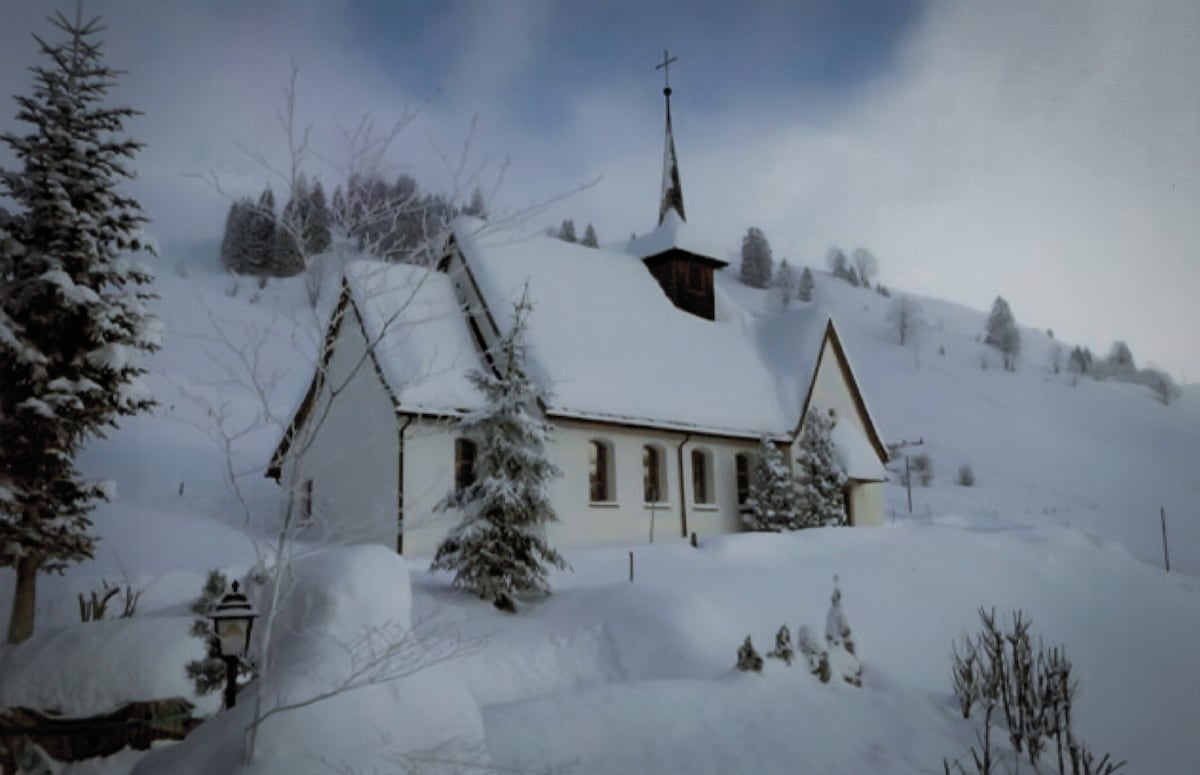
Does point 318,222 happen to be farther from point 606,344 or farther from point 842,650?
point 606,344

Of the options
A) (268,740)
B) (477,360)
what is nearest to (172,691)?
(268,740)

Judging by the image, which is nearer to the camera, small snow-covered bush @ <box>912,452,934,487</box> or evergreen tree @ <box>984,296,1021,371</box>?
evergreen tree @ <box>984,296,1021,371</box>

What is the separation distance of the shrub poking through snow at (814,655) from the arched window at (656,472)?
262 inches

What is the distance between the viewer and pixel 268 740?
314cm


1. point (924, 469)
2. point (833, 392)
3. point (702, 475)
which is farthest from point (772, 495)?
point (924, 469)

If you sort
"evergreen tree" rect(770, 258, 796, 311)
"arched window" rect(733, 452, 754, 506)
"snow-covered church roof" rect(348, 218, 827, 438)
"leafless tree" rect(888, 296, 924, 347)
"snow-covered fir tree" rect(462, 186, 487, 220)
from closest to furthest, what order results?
"snow-covered fir tree" rect(462, 186, 487, 220), "snow-covered church roof" rect(348, 218, 827, 438), "arched window" rect(733, 452, 754, 506), "leafless tree" rect(888, 296, 924, 347), "evergreen tree" rect(770, 258, 796, 311)

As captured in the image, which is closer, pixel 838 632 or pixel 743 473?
pixel 838 632

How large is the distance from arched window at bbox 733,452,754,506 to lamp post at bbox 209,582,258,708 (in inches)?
456

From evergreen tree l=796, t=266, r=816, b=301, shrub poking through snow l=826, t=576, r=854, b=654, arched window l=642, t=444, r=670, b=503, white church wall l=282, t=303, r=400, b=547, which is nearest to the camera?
shrub poking through snow l=826, t=576, r=854, b=654

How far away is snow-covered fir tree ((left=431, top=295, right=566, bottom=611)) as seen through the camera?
8.14m

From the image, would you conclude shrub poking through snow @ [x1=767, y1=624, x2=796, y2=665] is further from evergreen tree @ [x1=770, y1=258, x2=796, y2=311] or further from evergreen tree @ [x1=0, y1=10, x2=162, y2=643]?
evergreen tree @ [x1=770, y1=258, x2=796, y2=311]

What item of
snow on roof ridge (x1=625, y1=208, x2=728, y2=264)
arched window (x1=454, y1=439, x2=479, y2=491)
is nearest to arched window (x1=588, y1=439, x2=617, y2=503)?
arched window (x1=454, y1=439, x2=479, y2=491)

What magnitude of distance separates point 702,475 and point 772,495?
1.22 m

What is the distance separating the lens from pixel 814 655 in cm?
662
